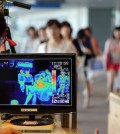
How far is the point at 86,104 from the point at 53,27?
2.57 m

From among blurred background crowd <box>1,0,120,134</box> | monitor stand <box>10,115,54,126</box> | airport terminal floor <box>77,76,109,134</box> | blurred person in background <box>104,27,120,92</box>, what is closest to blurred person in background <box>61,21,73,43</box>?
blurred background crowd <box>1,0,120,134</box>

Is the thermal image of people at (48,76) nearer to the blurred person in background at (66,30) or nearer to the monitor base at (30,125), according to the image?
the monitor base at (30,125)

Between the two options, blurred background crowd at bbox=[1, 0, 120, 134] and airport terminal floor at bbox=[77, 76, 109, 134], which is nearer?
blurred background crowd at bbox=[1, 0, 120, 134]

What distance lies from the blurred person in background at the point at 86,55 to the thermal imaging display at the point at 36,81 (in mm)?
4644

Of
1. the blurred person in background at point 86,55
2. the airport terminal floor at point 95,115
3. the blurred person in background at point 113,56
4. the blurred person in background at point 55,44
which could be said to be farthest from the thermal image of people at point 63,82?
the blurred person in background at point 113,56

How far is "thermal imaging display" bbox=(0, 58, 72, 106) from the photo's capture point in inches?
97.9

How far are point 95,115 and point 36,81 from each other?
417 centimetres

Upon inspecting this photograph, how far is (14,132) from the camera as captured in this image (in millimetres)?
2199

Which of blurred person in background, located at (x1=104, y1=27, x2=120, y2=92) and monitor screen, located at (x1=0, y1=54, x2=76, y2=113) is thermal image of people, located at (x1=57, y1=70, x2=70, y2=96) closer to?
monitor screen, located at (x1=0, y1=54, x2=76, y2=113)

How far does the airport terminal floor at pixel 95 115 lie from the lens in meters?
5.59

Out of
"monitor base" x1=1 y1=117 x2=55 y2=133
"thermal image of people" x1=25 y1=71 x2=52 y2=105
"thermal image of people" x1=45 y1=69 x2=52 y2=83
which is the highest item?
"thermal image of people" x1=45 y1=69 x2=52 y2=83

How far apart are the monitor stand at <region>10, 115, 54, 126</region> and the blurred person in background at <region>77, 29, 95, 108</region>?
14.9ft

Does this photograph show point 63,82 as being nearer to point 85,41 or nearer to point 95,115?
point 95,115

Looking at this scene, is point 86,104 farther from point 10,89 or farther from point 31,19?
point 31,19
